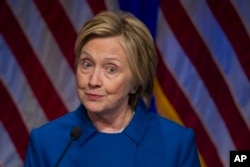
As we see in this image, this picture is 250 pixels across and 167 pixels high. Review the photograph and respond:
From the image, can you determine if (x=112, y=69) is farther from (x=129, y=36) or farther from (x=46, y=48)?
(x=46, y=48)

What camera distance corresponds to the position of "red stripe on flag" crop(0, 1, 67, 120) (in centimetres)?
288

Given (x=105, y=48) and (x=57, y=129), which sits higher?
(x=105, y=48)

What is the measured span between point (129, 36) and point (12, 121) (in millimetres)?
1450

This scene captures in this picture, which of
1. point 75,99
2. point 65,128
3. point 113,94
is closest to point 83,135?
point 65,128

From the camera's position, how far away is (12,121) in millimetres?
2938

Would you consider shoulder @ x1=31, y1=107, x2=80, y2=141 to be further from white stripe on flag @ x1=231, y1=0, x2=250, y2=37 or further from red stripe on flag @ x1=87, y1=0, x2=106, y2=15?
white stripe on flag @ x1=231, y1=0, x2=250, y2=37

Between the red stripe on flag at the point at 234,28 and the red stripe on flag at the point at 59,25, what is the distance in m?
0.66

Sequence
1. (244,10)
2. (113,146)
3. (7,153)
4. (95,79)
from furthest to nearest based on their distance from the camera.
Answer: (7,153) → (244,10) → (113,146) → (95,79)

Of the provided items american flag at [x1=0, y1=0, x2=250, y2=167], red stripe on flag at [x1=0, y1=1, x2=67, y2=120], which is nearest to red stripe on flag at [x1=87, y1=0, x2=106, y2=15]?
american flag at [x1=0, y1=0, x2=250, y2=167]

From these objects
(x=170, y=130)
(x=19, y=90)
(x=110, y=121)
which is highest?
Answer: (x=19, y=90)

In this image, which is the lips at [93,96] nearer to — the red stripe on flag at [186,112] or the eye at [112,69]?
the eye at [112,69]

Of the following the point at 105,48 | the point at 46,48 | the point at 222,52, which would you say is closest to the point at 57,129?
the point at 105,48

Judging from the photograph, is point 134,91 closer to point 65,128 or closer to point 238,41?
point 65,128

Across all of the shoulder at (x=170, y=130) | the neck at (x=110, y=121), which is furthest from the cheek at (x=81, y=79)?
the shoulder at (x=170, y=130)
